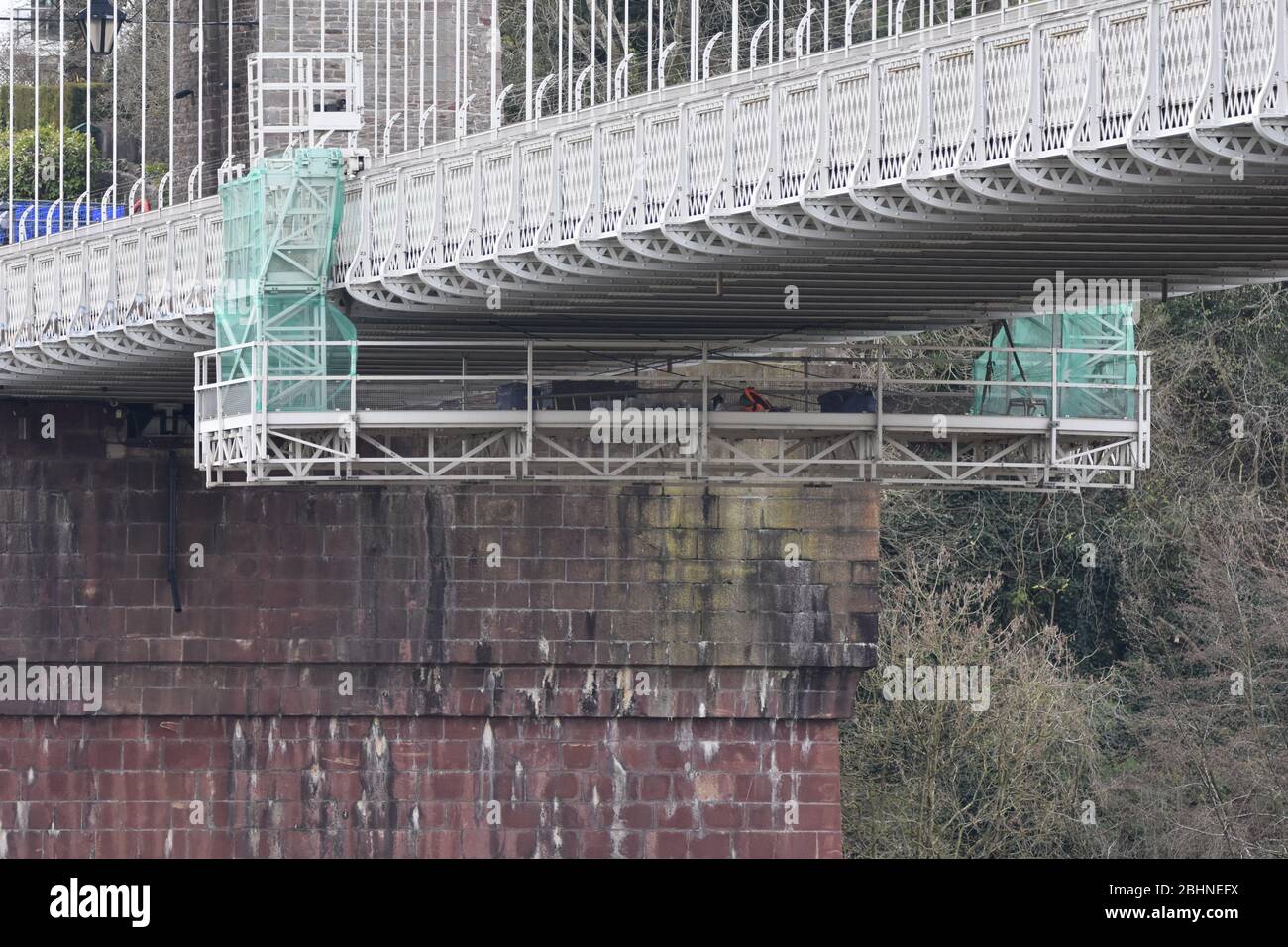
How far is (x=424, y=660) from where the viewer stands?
3988 centimetres

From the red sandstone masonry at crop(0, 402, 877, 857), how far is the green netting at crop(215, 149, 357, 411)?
7.76m

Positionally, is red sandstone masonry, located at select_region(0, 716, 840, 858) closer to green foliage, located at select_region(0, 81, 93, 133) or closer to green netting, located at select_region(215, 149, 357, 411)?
green netting, located at select_region(215, 149, 357, 411)

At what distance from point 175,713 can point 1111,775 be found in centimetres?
1738

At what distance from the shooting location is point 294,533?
132 feet

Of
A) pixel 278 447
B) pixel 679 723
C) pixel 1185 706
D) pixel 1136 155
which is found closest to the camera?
pixel 1136 155

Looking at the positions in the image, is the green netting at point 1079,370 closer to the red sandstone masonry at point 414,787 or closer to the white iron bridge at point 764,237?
the white iron bridge at point 764,237

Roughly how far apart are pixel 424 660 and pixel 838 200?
49.1ft

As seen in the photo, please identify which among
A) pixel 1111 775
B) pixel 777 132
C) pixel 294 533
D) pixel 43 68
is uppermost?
pixel 43 68

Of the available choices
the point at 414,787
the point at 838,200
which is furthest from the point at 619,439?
the point at 414,787

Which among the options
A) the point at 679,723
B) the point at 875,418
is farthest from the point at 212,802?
the point at 875,418

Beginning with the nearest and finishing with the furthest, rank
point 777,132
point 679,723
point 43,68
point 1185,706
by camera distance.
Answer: point 777,132 < point 679,723 < point 1185,706 < point 43,68

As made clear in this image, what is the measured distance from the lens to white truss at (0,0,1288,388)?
2284 centimetres

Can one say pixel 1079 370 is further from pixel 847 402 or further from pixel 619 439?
pixel 619 439

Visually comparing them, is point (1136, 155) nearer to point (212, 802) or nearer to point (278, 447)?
point (278, 447)
